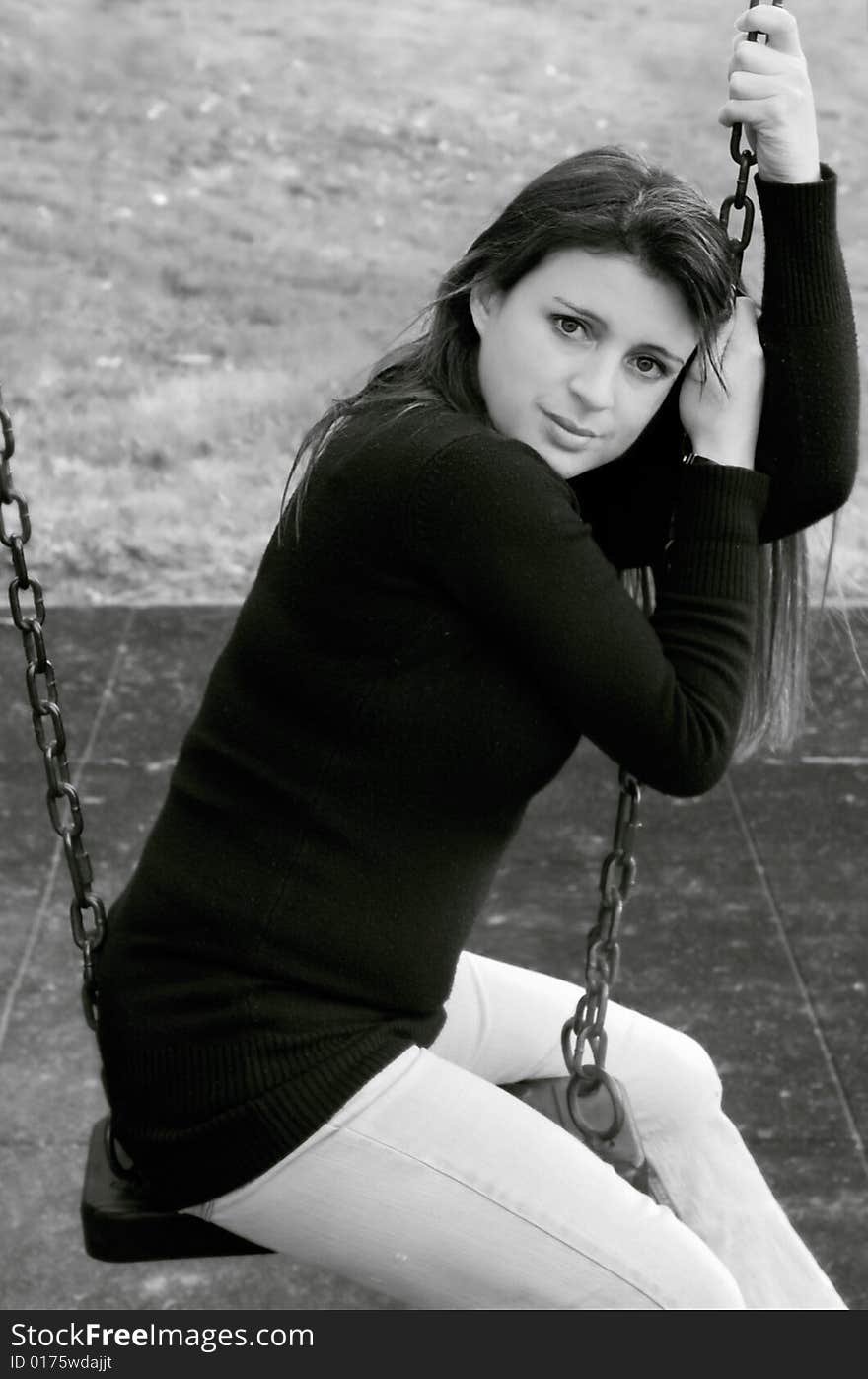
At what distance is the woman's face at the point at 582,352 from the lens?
1854mm

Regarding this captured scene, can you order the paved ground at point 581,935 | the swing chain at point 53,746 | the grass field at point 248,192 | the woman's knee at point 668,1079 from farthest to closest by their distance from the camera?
1. the grass field at point 248,192
2. the paved ground at point 581,935
3. the woman's knee at point 668,1079
4. the swing chain at point 53,746

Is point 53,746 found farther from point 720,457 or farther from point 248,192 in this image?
point 248,192

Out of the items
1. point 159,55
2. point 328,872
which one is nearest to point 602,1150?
point 328,872

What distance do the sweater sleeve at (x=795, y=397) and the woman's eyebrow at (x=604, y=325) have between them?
16 cm

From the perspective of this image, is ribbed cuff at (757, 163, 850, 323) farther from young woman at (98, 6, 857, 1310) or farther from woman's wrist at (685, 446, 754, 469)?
woman's wrist at (685, 446, 754, 469)

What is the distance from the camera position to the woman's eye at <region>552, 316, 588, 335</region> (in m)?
1.88

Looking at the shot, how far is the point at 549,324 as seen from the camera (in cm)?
188

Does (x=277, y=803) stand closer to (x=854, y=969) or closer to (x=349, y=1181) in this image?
(x=349, y=1181)

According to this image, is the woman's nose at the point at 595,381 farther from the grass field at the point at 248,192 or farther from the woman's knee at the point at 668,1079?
the grass field at the point at 248,192

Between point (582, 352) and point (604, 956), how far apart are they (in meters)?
0.65

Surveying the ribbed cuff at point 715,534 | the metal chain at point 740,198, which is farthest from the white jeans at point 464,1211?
the metal chain at point 740,198

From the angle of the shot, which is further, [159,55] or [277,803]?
[159,55]
